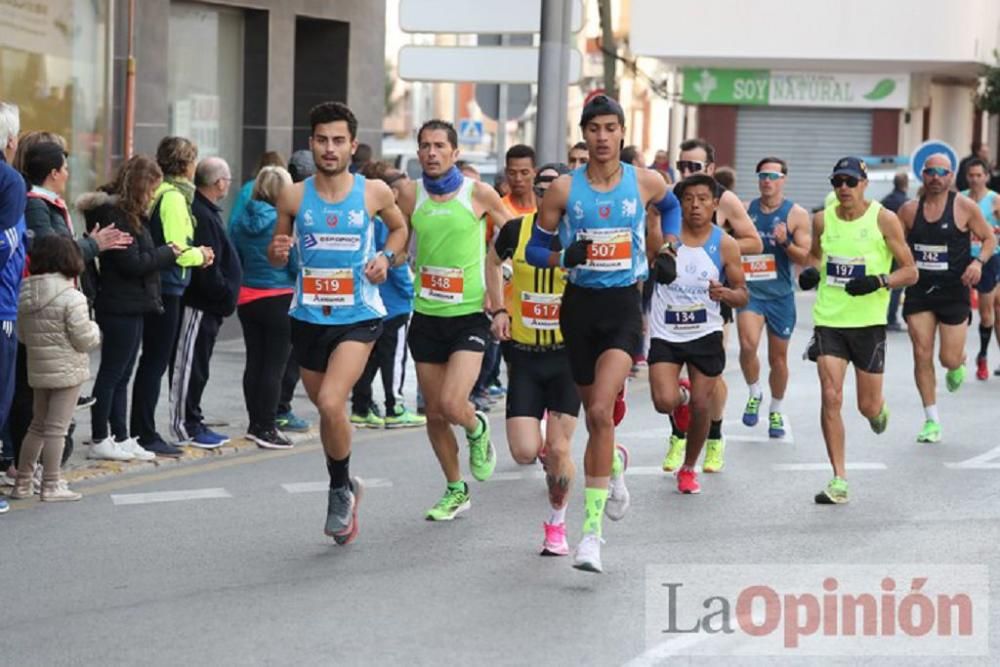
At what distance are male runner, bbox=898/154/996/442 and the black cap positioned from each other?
545cm

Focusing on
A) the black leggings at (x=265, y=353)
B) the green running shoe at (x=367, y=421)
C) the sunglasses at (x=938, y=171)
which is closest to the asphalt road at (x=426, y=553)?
the black leggings at (x=265, y=353)

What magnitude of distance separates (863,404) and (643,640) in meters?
4.54

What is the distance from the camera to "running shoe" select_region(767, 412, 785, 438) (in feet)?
44.3

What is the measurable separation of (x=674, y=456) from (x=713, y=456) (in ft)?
0.79

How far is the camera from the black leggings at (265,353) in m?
12.6

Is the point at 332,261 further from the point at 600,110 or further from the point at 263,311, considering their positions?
the point at 263,311

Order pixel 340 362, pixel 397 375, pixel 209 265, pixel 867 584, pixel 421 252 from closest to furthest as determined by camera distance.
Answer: pixel 867 584 < pixel 340 362 < pixel 421 252 < pixel 209 265 < pixel 397 375

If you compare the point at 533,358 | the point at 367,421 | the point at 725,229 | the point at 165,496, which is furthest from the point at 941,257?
the point at 165,496

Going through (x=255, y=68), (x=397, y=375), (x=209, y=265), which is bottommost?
(x=397, y=375)

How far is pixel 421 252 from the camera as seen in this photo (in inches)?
390

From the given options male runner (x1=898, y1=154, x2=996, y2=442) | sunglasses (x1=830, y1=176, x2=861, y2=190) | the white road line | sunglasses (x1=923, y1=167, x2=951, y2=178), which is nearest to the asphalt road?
the white road line

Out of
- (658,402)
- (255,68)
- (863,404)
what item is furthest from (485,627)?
(255,68)

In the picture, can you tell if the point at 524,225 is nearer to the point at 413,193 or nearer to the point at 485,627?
the point at 413,193

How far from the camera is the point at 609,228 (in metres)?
8.91
